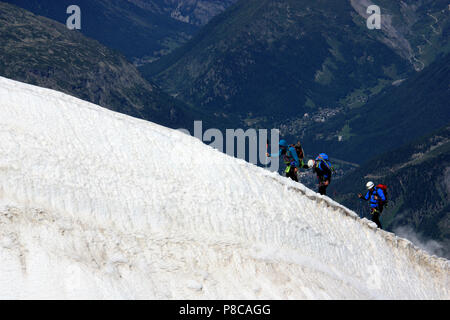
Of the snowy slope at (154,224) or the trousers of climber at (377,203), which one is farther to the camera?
the trousers of climber at (377,203)

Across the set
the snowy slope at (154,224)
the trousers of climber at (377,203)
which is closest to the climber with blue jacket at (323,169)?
the trousers of climber at (377,203)

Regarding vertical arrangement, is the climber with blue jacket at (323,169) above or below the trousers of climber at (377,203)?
above

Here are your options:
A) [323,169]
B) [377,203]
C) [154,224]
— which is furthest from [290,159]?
[154,224]

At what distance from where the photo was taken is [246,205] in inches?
912

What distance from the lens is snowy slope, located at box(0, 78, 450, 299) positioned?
61.2ft

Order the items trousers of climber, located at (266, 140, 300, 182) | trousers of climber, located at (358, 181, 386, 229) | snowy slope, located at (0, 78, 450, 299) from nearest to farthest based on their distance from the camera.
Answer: snowy slope, located at (0, 78, 450, 299)
trousers of climber, located at (358, 181, 386, 229)
trousers of climber, located at (266, 140, 300, 182)

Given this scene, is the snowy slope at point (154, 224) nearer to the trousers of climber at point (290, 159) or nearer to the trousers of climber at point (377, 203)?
the trousers of climber at point (377, 203)

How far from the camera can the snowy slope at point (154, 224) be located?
1866 cm

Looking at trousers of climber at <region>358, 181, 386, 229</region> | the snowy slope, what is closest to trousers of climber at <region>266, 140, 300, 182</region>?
trousers of climber at <region>358, 181, 386, 229</region>

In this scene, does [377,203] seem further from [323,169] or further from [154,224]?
[154,224]

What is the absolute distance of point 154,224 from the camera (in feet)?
69.3

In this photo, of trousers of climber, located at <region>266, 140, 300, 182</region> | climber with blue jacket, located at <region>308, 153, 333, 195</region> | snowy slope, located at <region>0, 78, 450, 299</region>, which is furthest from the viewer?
climber with blue jacket, located at <region>308, 153, 333, 195</region>

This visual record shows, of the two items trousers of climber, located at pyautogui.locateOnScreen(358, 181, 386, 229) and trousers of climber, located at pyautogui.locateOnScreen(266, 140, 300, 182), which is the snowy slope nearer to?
trousers of climber, located at pyautogui.locateOnScreen(358, 181, 386, 229)

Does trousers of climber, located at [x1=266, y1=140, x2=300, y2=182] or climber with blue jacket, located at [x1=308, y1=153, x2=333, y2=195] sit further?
climber with blue jacket, located at [x1=308, y1=153, x2=333, y2=195]
